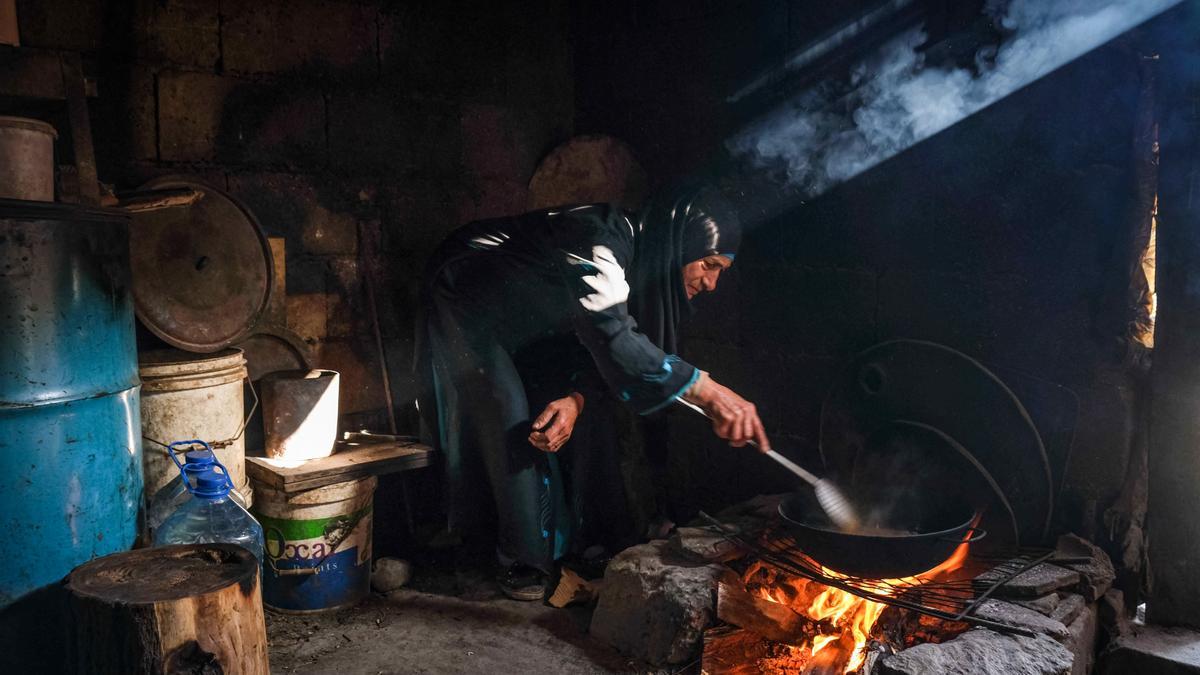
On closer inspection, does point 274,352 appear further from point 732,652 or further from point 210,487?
point 732,652

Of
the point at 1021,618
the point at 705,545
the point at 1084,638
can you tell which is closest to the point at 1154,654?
the point at 1084,638

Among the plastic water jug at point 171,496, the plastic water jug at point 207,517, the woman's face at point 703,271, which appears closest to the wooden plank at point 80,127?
the plastic water jug at point 171,496

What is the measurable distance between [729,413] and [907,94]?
176 centimetres

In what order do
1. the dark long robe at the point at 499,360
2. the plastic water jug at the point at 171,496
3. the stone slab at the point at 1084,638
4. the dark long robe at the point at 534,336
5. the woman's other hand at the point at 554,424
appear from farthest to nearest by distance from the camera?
the dark long robe at the point at 499,360
the woman's other hand at the point at 554,424
the dark long robe at the point at 534,336
the plastic water jug at the point at 171,496
the stone slab at the point at 1084,638

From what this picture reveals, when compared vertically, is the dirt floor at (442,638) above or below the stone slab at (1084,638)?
below

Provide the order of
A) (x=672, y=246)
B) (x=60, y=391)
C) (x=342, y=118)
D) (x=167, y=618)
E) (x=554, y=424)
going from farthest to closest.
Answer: (x=342, y=118)
(x=554, y=424)
(x=672, y=246)
(x=60, y=391)
(x=167, y=618)

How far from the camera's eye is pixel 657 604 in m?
3.88

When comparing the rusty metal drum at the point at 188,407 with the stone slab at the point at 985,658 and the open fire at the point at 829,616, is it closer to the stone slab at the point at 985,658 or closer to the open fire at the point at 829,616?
the open fire at the point at 829,616

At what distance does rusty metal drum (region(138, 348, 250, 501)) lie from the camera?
12.7 ft

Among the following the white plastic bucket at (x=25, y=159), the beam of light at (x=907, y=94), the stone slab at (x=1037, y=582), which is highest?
the beam of light at (x=907, y=94)

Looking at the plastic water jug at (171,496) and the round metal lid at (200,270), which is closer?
the plastic water jug at (171,496)

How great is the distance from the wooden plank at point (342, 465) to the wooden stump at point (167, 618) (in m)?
1.12

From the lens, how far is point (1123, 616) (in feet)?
11.8

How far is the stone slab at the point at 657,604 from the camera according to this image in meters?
3.77
